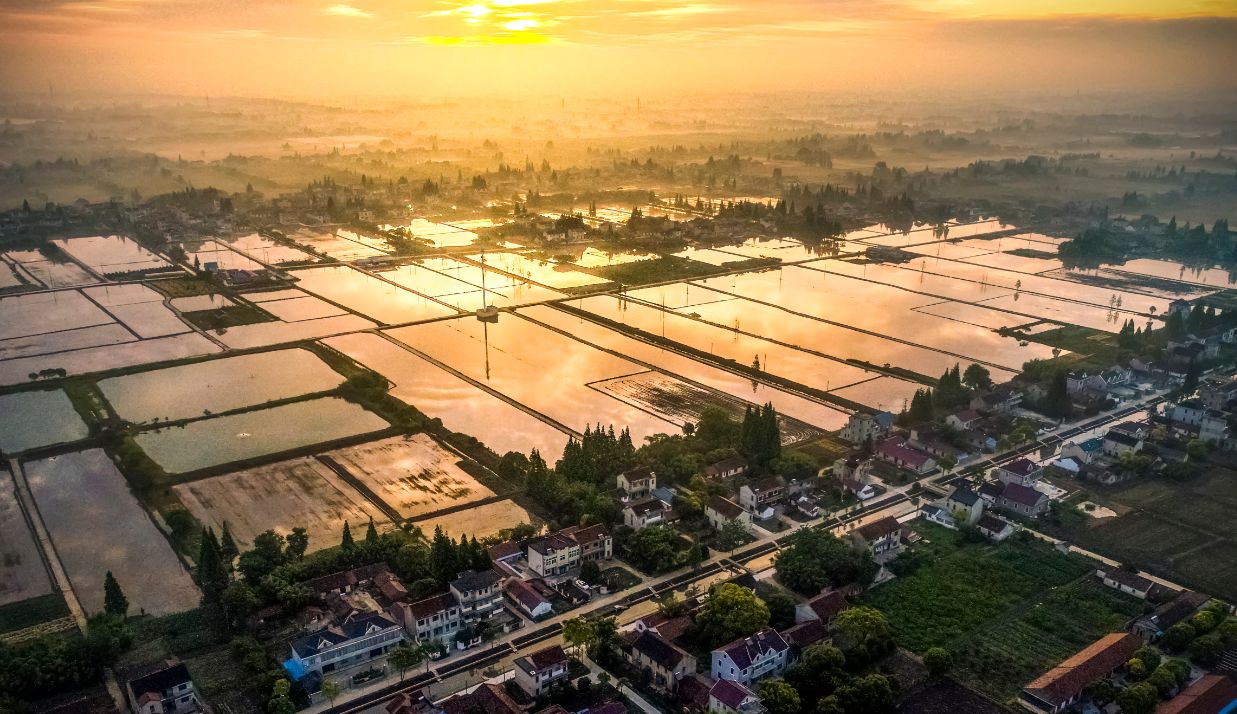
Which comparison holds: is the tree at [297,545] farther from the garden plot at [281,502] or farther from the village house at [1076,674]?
the village house at [1076,674]

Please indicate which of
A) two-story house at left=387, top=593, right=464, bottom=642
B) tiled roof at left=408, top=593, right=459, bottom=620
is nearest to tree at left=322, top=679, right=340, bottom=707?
two-story house at left=387, top=593, right=464, bottom=642

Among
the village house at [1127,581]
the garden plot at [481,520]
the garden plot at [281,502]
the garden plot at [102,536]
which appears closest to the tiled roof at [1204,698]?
the village house at [1127,581]

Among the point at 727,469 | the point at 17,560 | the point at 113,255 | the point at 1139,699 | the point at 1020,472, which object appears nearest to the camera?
the point at 1139,699

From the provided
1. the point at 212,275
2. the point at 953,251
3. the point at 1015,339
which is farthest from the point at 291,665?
the point at 953,251

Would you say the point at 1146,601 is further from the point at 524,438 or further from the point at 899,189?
the point at 899,189

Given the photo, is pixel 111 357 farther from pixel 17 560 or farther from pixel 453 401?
pixel 17 560

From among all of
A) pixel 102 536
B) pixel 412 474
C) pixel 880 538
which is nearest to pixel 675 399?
pixel 412 474

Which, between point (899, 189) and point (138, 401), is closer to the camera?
point (138, 401)

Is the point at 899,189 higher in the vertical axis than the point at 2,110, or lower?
lower
